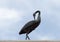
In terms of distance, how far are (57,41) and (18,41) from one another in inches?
92.4

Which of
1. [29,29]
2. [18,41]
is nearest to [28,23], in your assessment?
[29,29]

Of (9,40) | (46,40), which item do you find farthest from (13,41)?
(46,40)

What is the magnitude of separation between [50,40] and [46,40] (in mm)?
253

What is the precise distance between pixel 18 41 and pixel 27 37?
693 millimetres

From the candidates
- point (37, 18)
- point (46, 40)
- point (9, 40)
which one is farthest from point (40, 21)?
point (9, 40)

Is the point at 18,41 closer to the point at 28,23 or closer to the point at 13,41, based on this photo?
the point at 13,41

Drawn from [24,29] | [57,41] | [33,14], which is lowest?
[57,41]

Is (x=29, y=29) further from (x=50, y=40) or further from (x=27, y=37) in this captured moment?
(x=50, y=40)

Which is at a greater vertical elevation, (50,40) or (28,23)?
(28,23)

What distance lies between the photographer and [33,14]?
14469 millimetres

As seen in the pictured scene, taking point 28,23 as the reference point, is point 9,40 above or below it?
below

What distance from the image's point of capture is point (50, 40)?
1373cm

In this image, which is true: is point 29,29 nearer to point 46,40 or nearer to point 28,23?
point 28,23

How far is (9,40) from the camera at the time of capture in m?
13.6
